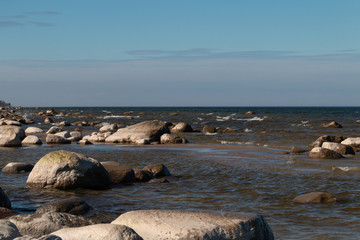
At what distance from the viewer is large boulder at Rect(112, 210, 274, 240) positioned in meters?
6.46

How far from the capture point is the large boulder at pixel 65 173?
1178 centimetres

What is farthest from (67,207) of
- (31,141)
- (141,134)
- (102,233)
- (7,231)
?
(141,134)

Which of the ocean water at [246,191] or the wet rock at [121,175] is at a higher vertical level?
the wet rock at [121,175]

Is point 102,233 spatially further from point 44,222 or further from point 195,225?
point 44,222

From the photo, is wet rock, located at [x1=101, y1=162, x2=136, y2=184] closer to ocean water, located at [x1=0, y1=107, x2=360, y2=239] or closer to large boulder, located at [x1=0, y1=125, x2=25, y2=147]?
ocean water, located at [x1=0, y1=107, x2=360, y2=239]

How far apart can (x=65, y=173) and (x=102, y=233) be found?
20.4 ft

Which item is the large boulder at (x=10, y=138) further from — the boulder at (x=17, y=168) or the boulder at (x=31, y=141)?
Answer: the boulder at (x=17, y=168)

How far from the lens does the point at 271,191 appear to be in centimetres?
1145

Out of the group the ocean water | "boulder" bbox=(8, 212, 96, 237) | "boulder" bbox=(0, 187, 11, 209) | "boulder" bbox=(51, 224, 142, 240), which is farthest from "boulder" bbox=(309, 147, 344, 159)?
"boulder" bbox=(51, 224, 142, 240)

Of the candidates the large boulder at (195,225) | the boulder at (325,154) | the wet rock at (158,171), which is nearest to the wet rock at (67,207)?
the large boulder at (195,225)

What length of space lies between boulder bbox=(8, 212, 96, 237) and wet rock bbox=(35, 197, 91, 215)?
945mm

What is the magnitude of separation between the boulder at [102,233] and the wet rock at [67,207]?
2599 mm

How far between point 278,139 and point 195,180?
1642cm

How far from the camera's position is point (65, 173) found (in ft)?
38.8
